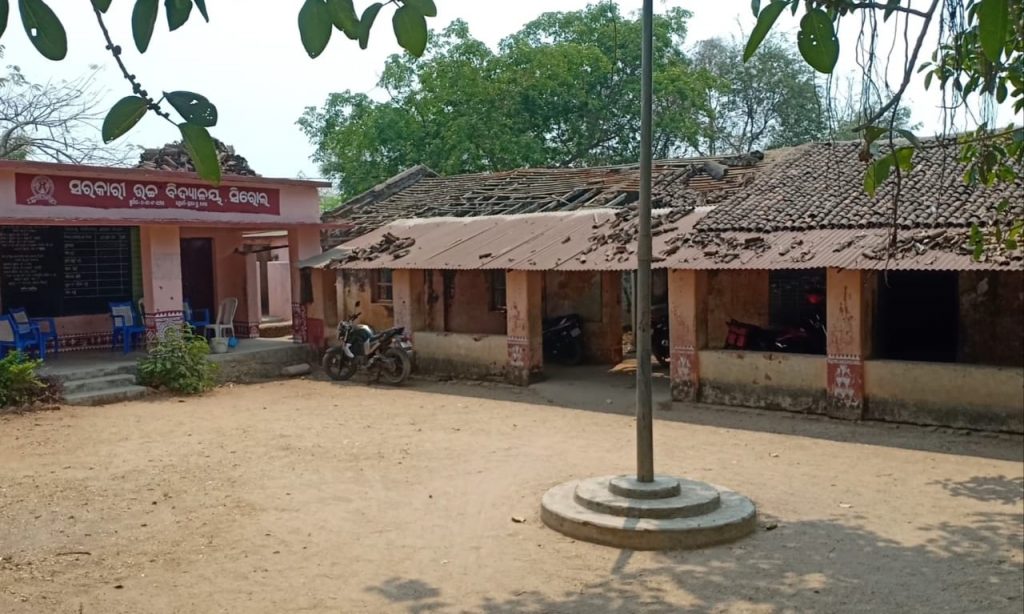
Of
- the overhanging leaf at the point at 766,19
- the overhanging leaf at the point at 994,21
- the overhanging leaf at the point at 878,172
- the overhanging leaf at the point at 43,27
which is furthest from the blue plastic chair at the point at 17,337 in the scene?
the overhanging leaf at the point at 994,21

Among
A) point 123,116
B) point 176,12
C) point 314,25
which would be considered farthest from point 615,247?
point 123,116

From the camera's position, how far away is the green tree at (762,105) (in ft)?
88.7

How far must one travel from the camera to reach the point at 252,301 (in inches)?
688

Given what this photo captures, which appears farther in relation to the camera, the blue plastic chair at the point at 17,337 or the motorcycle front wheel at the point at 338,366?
the motorcycle front wheel at the point at 338,366

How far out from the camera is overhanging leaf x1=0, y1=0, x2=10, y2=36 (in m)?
1.71

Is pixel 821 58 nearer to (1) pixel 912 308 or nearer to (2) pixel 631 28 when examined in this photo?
(1) pixel 912 308

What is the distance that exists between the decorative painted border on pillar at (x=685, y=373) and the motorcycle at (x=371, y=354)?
14.2 ft

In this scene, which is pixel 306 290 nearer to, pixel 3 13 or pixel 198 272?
pixel 198 272

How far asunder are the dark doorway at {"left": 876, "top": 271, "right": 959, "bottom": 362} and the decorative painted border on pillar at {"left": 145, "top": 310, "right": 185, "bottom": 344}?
10.5 meters

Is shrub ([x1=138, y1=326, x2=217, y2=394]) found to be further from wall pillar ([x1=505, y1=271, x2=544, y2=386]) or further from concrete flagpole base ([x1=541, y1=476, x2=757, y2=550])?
concrete flagpole base ([x1=541, y1=476, x2=757, y2=550])

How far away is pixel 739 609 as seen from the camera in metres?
4.94

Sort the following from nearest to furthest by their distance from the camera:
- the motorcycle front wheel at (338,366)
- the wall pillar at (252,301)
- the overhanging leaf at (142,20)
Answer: the overhanging leaf at (142,20), the motorcycle front wheel at (338,366), the wall pillar at (252,301)

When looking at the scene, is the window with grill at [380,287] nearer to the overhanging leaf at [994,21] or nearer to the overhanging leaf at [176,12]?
the overhanging leaf at [176,12]

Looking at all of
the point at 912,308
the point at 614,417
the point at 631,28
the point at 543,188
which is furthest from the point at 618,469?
the point at 631,28
